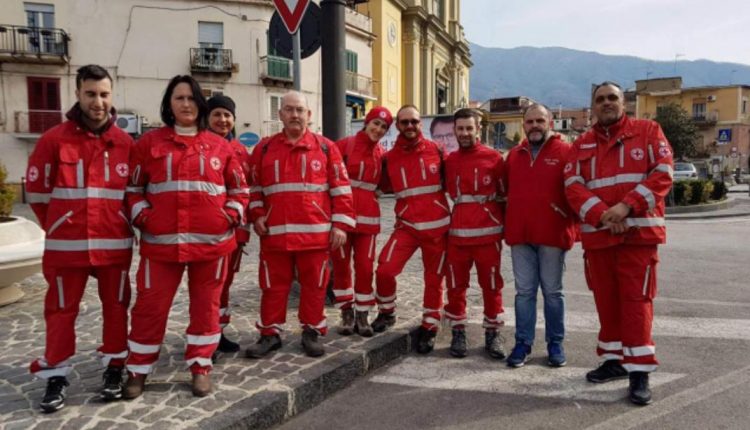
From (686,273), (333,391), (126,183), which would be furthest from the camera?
(686,273)

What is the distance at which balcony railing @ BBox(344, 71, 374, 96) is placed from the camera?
33.3 metres

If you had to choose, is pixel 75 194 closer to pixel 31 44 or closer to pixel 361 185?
pixel 361 185

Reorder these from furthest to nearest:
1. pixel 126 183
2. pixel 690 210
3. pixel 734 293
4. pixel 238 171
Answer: pixel 690 210
pixel 734 293
pixel 238 171
pixel 126 183

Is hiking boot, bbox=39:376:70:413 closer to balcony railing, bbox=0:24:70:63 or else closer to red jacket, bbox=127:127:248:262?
red jacket, bbox=127:127:248:262

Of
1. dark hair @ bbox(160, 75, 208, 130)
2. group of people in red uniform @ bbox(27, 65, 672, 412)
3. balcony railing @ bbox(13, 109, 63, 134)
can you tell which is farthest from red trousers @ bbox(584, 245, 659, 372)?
balcony railing @ bbox(13, 109, 63, 134)

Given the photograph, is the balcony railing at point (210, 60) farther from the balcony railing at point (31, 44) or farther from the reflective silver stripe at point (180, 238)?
the reflective silver stripe at point (180, 238)

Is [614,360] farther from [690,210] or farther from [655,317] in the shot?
[690,210]

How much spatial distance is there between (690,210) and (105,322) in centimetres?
1881

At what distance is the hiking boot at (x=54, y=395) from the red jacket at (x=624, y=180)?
364cm

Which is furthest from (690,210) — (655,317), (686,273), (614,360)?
(614,360)

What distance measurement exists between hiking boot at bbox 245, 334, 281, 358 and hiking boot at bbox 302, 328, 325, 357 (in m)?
0.22

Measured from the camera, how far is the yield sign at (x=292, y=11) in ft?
17.1

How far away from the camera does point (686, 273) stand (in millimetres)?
8328

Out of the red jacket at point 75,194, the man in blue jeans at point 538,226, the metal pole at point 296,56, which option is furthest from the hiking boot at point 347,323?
the metal pole at point 296,56
